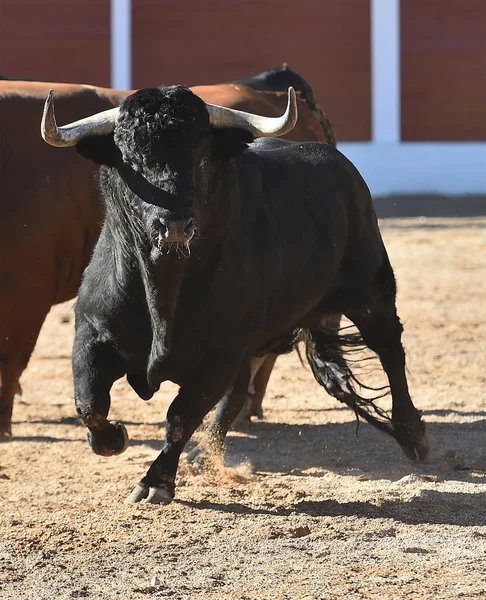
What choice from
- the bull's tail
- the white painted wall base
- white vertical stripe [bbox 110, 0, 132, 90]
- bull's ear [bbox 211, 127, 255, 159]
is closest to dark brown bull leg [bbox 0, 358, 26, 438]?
the bull's tail

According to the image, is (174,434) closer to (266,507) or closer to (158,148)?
(266,507)

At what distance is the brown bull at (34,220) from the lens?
541 centimetres

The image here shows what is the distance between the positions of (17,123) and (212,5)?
11.8 m

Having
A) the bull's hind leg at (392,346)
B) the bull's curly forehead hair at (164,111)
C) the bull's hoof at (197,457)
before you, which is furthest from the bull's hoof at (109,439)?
the bull's hind leg at (392,346)

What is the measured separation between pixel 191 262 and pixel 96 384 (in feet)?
1.73

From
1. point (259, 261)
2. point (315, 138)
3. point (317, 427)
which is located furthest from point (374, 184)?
point (259, 261)

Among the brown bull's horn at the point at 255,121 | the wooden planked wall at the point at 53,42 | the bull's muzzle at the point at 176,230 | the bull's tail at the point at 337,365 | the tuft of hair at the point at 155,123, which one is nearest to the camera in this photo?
the bull's muzzle at the point at 176,230

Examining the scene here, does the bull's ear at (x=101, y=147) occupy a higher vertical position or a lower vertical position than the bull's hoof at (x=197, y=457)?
higher

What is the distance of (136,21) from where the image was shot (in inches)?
667

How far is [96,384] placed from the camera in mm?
4039

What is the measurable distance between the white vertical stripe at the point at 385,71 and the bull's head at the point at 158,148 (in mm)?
13760

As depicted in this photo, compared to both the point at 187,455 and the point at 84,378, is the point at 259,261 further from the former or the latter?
the point at 187,455

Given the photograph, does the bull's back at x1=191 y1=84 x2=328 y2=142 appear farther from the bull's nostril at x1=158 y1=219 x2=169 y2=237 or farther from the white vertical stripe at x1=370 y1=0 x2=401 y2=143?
the white vertical stripe at x1=370 y1=0 x2=401 y2=143

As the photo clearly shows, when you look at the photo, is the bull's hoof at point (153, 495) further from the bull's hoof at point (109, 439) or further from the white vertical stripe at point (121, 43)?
the white vertical stripe at point (121, 43)
